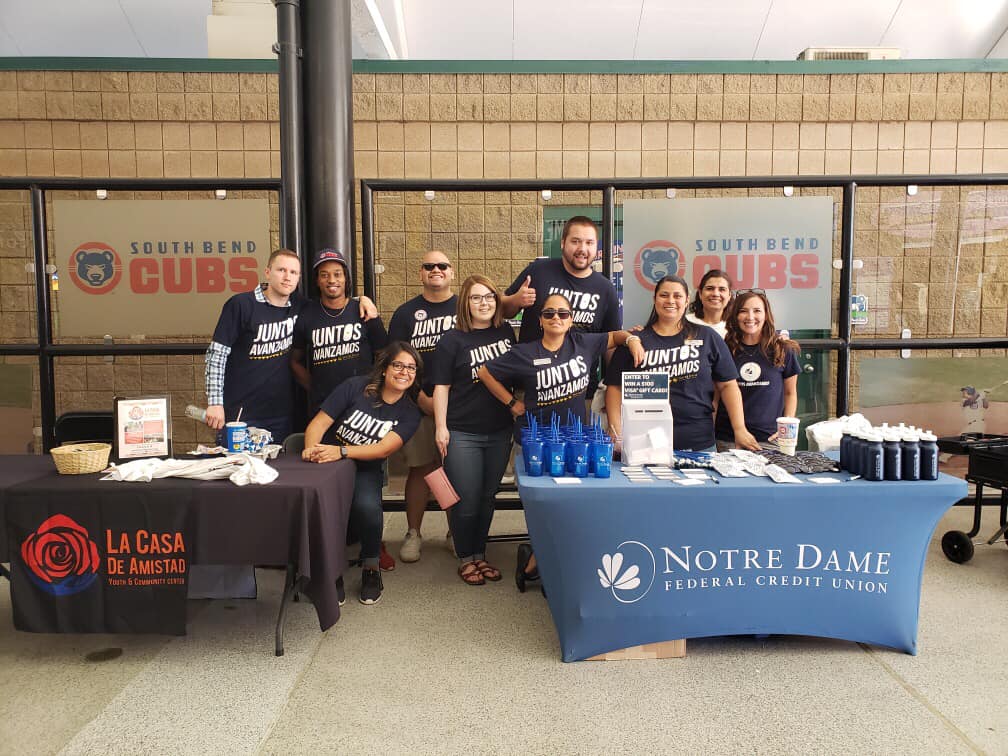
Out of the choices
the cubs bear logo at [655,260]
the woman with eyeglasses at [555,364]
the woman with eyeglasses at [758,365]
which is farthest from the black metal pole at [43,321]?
the woman with eyeglasses at [758,365]

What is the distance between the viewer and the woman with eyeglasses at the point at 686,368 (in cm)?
319

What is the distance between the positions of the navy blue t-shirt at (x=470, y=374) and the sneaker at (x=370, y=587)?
2.70ft

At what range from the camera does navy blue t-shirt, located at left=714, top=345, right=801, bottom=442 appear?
3.48 m

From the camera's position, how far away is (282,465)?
3.01 meters

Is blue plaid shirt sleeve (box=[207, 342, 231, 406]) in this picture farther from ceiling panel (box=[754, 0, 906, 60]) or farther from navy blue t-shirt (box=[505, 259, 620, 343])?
ceiling panel (box=[754, 0, 906, 60])

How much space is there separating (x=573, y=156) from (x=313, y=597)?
167 inches

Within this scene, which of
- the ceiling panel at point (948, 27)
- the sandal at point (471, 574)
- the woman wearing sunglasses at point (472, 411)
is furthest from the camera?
the ceiling panel at point (948, 27)

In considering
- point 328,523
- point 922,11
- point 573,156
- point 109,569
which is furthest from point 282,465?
point 922,11

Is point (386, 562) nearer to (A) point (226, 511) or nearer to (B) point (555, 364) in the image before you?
(A) point (226, 511)

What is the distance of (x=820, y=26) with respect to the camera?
6.02 m

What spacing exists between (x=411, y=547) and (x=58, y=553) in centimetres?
178

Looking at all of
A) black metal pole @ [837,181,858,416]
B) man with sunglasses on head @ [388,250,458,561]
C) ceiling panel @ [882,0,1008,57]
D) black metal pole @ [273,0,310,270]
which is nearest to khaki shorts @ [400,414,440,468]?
man with sunglasses on head @ [388,250,458,561]

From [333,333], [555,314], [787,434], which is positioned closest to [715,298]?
[787,434]

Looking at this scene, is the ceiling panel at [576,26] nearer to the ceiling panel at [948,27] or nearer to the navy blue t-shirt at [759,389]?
the ceiling panel at [948,27]
